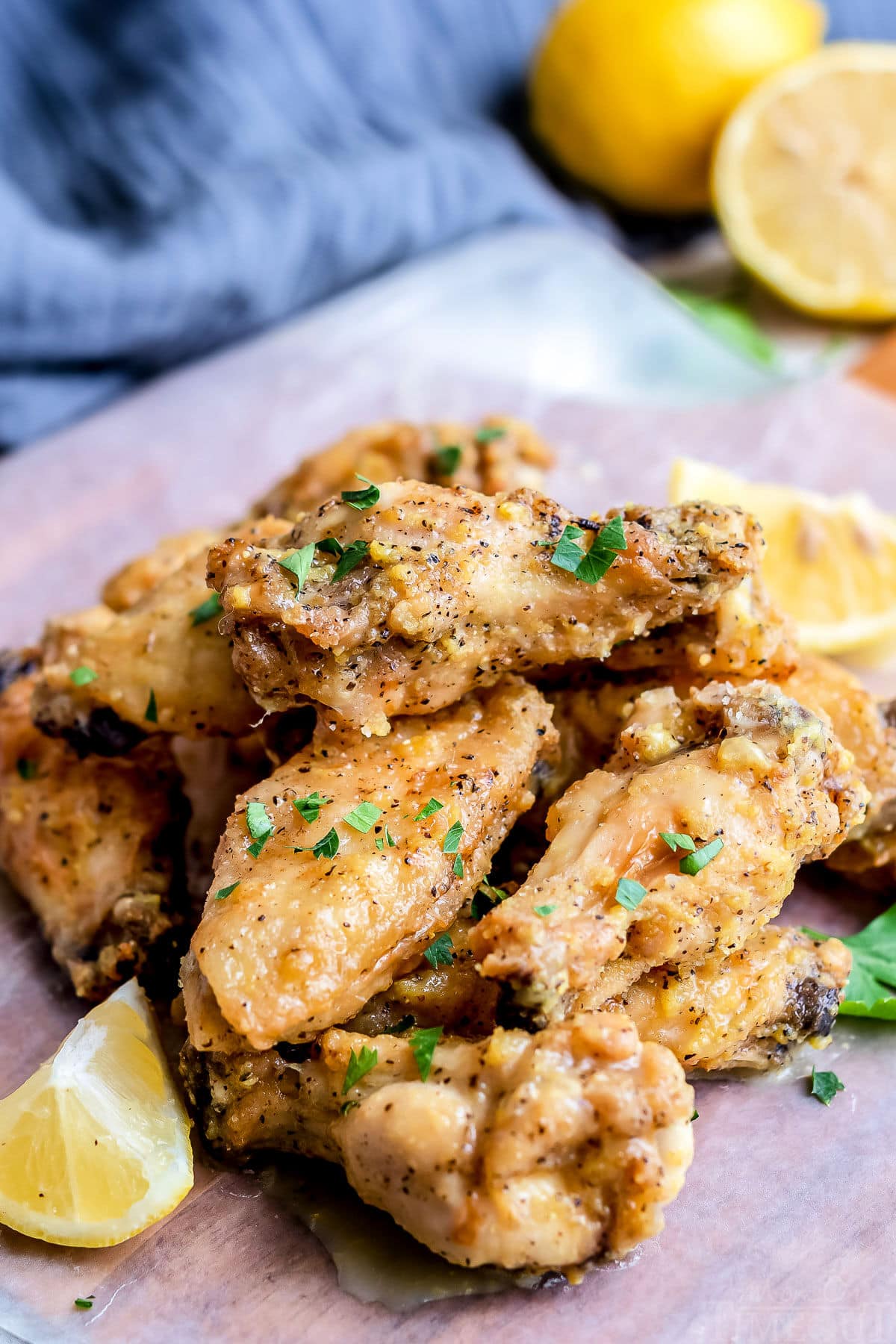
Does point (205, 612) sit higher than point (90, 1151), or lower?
higher

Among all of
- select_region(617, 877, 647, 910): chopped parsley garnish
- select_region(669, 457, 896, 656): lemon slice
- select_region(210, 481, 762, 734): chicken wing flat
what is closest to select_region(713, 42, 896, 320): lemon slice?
select_region(669, 457, 896, 656): lemon slice

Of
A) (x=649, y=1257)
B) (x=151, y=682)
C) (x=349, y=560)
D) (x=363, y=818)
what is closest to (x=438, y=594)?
(x=349, y=560)

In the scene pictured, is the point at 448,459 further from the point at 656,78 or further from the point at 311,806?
the point at 656,78

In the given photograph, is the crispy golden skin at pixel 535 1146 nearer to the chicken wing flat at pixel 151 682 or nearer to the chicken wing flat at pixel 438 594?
the chicken wing flat at pixel 438 594

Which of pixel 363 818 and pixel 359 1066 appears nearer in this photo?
pixel 359 1066

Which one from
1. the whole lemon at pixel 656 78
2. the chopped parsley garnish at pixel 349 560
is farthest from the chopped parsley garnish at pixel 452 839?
the whole lemon at pixel 656 78

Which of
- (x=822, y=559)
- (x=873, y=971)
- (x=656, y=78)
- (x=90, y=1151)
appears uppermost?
(x=90, y=1151)

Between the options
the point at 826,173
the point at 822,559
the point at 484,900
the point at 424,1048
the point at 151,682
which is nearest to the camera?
the point at 424,1048
